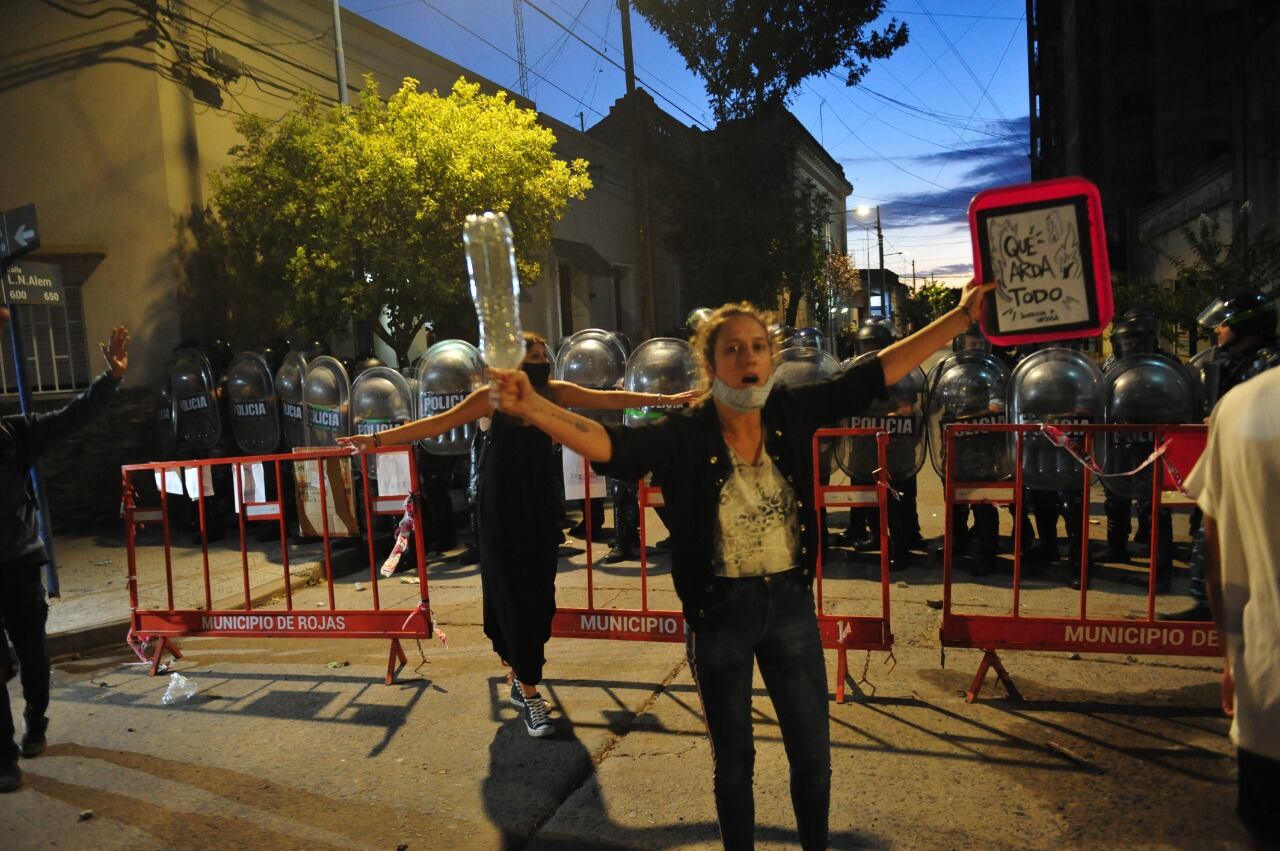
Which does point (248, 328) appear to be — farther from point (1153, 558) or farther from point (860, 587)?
point (1153, 558)

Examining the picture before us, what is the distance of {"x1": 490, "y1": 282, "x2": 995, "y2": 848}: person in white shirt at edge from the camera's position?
2723 mm

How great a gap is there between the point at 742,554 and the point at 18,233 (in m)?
7.53

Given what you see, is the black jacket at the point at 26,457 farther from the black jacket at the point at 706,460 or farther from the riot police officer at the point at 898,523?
the riot police officer at the point at 898,523

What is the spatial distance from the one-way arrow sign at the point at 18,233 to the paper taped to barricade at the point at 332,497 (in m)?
2.97

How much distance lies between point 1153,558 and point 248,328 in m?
12.8

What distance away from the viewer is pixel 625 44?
18.1 meters

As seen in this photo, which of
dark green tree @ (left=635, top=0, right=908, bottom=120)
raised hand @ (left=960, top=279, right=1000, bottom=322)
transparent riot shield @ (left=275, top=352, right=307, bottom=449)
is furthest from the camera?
dark green tree @ (left=635, top=0, right=908, bottom=120)

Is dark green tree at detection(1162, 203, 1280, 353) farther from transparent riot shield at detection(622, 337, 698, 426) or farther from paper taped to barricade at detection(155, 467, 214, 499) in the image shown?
paper taped to barricade at detection(155, 467, 214, 499)

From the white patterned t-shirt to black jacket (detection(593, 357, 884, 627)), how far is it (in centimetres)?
3

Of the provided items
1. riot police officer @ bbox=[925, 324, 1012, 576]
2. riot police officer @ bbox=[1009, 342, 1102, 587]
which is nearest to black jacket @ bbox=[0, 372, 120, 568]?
riot police officer @ bbox=[925, 324, 1012, 576]

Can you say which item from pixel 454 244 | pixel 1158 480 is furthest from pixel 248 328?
pixel 1158 480

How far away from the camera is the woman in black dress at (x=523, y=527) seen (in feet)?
14.5

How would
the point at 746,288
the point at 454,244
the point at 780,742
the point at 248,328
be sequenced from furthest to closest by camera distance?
the point at 746,288
the point at 248,328
the point at 454,244
the point at 780,742

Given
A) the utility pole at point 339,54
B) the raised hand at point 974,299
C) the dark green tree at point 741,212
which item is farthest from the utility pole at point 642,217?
the raised hand at point 974,299
